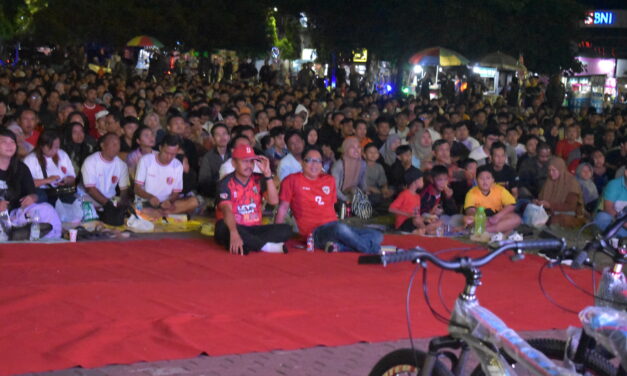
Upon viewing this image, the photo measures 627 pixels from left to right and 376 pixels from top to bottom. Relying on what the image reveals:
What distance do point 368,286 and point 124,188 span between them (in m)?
4.08

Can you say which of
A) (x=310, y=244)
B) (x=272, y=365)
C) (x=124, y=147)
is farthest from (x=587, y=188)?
(x=272, y=365)

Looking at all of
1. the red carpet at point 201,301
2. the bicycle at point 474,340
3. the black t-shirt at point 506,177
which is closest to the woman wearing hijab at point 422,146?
the black t-shirt at point 506,177

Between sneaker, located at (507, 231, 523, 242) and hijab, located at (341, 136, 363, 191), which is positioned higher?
hijab, located at (341, 136, 363, 191)

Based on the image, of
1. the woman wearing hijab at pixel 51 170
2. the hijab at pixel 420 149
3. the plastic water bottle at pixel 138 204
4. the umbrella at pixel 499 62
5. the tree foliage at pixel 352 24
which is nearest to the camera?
the woman wearing hijab at pixel 51 170

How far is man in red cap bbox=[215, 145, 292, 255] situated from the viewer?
845 centimetres

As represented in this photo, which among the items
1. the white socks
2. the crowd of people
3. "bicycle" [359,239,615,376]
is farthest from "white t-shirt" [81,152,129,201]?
"bicycle" [359,239,615,376]

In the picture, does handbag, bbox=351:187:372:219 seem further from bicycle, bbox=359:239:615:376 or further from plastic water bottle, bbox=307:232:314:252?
bicycle, bbox=359:239:615:376

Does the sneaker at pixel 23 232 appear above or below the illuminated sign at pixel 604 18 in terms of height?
below

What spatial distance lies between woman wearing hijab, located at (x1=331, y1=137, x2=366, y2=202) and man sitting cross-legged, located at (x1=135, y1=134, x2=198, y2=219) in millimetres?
2028

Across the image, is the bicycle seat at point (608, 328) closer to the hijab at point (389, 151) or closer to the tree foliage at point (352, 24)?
the hijab at point (389, 151)

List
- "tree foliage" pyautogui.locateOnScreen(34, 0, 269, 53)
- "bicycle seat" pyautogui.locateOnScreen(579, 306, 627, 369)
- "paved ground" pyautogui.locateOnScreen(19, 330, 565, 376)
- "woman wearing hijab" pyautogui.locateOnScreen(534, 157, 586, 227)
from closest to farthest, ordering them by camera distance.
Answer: "bicycle seat" pyautogui.locateOnScreen(579, 306, 627, 369) → "paved ground" pyautogui.locateOnScreen(19, 330, 565, 376) → "woman wearing hijab" pyautogui.locateOnScreen(534, 157, 586, 227) → "tree foliage" pyautogui.locateOnScreen(34, 0, 269, 53)

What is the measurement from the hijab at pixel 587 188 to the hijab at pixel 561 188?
1.70ft

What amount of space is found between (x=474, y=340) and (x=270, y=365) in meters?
2.27

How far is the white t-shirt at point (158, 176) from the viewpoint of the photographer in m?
10.3
